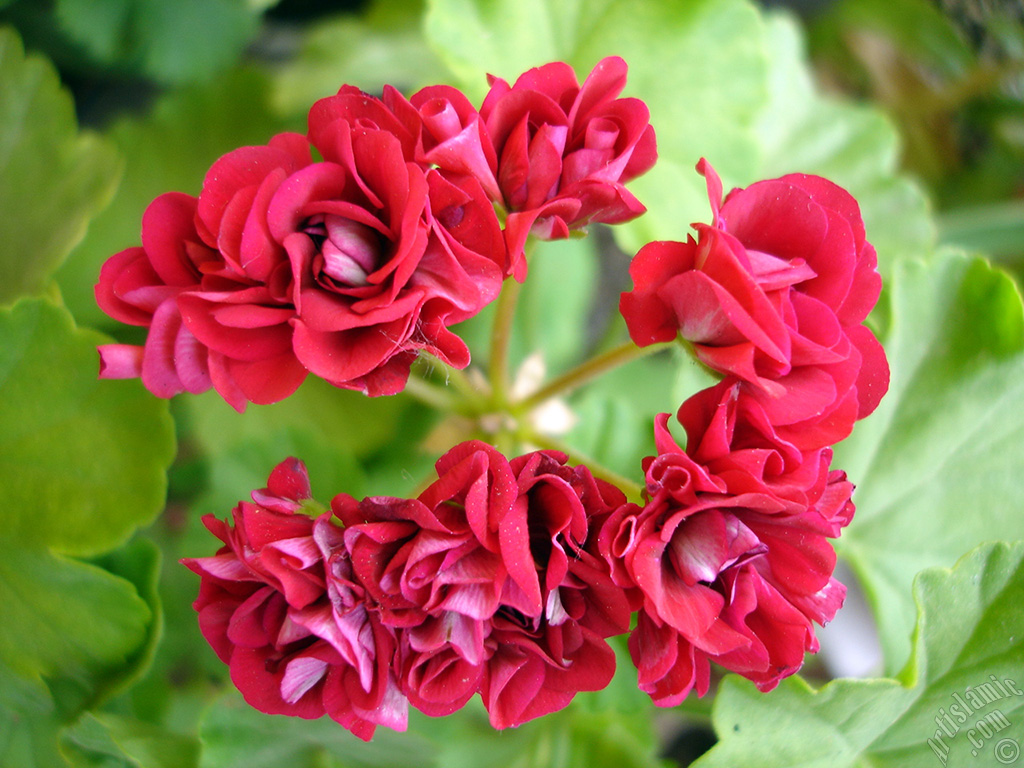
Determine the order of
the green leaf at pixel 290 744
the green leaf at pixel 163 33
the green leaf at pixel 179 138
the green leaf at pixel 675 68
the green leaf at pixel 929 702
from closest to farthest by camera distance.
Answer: the green leaf at pixel 929 702 → the green leaf at pixel 290 744 → the green leaf at pixel 675 68 → the green leaf at pixel 163 33 → the green leaf at pixel 179 138

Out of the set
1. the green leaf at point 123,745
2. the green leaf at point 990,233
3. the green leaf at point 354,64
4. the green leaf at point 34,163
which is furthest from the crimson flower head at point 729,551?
the green leaf at point 990,233

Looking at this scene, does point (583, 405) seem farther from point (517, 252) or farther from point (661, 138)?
point (517, 252)

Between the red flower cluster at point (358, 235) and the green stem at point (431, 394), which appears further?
the green stem at point (431, 394)

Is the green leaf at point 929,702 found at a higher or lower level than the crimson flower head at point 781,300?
lower

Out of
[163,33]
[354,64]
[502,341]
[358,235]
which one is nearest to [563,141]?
[358,235]

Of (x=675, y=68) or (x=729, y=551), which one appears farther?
(x=675, y=68)

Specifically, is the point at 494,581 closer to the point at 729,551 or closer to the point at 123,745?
the point at 729,551

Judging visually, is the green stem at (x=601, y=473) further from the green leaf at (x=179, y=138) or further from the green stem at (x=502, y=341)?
the green leaf at (x=179, y=138)
